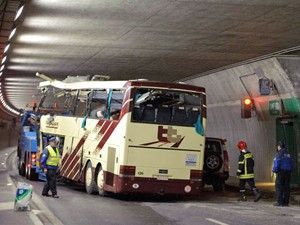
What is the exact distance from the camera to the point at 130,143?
1636cm

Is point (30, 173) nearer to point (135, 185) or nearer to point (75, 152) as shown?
point (75, 152)

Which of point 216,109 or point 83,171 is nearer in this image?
point 83,171

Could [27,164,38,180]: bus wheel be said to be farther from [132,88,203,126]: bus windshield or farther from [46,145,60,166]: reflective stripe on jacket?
[132,88,203,126]: bus windshield

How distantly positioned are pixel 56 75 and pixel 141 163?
1640 centimetres

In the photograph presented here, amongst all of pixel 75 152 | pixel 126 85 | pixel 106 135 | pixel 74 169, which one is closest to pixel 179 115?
pixel 126 85

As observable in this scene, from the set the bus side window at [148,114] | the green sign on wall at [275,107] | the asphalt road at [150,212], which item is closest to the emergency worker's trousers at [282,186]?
the asphalt road at [150,212]

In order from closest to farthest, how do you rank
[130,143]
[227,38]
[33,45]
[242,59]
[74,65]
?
[130,143], [227,38], [33,45], [242,59], [74,65]

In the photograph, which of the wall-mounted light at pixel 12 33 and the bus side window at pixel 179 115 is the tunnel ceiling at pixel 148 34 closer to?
the wall-mounted light at pixel 12 33

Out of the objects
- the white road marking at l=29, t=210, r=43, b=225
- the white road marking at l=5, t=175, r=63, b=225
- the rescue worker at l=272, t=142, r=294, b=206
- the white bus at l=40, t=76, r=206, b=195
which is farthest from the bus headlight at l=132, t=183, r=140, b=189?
the white road marking at l=29, t=210, r=43, b=225

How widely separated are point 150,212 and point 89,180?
4.99m

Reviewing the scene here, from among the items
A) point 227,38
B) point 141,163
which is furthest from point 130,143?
point 227,38

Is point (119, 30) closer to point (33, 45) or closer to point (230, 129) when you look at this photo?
point (33, 45)

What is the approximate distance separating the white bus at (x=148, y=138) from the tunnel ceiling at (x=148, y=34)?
6.57ft

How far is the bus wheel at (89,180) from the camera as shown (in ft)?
60.2
